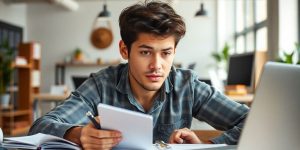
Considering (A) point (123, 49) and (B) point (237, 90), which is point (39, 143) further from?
(B) point (237, 90)

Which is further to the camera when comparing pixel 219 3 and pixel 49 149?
pixel 219 3

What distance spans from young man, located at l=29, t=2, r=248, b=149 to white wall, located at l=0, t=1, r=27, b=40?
7.12 m

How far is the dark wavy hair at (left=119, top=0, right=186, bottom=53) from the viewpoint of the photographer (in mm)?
1229

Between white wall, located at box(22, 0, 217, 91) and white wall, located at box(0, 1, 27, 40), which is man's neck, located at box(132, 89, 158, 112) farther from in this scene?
white wall, located at box(22, 0, 217, 91)

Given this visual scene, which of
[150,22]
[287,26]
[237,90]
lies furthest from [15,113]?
[150,22]

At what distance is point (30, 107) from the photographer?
23.7 ft

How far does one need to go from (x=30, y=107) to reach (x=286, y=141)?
6.89 meters

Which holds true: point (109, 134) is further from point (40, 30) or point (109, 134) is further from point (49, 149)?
point (40, 30)

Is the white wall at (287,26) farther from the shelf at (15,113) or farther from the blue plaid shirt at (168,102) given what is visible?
the shelf at (15,113)

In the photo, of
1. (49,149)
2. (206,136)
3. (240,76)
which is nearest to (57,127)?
(49,149)

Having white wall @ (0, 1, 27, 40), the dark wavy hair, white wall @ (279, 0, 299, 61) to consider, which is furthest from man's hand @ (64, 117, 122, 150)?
white wall @ (0, 1, 27, 40)

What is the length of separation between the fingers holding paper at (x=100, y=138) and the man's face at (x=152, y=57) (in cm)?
Result: 33

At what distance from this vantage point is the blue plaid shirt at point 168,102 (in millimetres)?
1366

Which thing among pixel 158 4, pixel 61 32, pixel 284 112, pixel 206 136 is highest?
pixel 61 32
